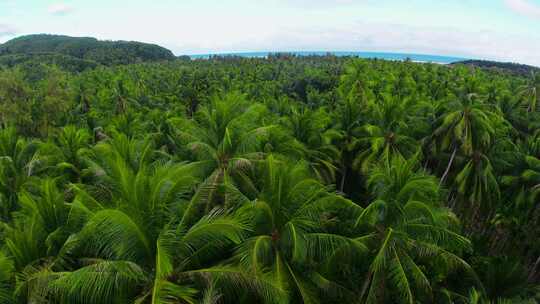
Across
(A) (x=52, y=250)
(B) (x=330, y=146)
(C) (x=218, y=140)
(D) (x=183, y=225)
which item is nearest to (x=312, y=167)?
(B) (x=330, y=146)

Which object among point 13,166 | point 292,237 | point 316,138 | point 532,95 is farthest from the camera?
point 532,95

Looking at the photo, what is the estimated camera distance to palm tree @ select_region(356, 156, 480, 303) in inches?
451

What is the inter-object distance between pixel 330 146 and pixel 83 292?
1884 centimetres

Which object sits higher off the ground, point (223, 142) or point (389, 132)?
point (223, 142)

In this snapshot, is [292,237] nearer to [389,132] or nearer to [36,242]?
[36,242]

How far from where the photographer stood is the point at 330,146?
82.8ft

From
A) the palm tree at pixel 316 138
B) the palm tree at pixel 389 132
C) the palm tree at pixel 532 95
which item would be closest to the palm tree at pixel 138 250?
the palm tree at pixel 316 138

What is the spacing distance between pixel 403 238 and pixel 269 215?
4.09 m

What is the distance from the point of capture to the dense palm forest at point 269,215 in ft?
30.9

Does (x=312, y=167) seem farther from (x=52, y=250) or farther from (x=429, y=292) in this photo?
(x=52, y=250)

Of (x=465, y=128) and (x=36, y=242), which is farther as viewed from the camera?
(x=465, y=128)

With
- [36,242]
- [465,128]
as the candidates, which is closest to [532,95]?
[465,128]

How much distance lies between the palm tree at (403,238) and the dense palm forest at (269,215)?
0.06 metres

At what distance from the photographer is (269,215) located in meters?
11.8
